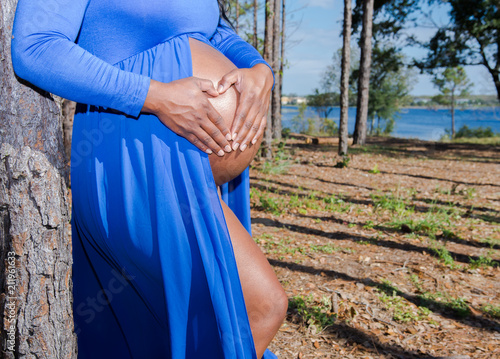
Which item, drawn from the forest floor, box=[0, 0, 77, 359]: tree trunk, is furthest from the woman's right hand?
the forest floor

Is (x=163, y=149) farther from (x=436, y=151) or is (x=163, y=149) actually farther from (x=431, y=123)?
(x=431, y=123)

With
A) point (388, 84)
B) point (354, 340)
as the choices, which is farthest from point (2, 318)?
point (388, 84)

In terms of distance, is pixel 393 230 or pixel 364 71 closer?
pixel 393 230

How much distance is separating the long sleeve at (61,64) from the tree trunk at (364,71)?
12078 millimetres

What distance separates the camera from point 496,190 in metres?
7.18

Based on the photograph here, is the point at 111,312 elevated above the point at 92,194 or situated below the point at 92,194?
below

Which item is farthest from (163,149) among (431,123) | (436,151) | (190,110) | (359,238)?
(431,123)

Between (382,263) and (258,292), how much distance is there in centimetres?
275

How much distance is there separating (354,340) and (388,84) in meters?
40.7

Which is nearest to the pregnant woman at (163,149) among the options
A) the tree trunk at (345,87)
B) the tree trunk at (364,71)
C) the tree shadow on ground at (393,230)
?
the tree shadow on ground at (393,230)

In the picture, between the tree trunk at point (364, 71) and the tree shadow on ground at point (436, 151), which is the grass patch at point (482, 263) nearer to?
the tree shadow on ground at point (436, 151)

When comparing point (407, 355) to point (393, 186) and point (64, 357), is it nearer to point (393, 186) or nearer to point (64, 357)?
point (64, 357)

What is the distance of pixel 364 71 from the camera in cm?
1298

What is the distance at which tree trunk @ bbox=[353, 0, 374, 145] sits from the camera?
11.8 metres
